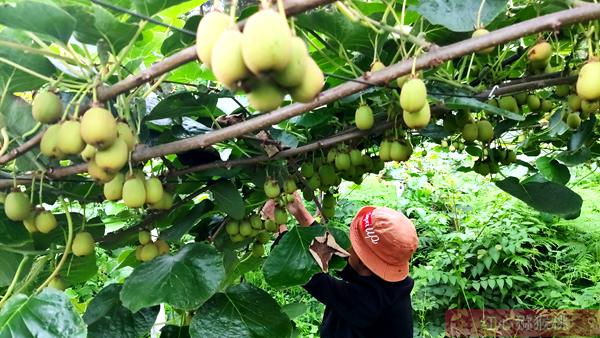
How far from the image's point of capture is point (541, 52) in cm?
101

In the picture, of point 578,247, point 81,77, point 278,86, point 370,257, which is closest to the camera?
point 278,86

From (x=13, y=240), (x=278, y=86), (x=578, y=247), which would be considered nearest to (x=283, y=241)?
(x=13, y=240)

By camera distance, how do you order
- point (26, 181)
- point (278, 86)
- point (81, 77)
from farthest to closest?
point (26, 181), point (81, 77), point (278, 86)

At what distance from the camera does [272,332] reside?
1298mm

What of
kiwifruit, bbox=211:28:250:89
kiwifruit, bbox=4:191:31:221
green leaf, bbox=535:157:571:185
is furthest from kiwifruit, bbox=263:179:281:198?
green leaf, bbox=535:157:571:185

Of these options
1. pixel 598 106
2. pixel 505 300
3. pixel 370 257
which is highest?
pixel 598 106

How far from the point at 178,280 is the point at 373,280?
96 cm

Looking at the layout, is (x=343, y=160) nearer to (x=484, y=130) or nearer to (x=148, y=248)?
(x=484, y=130)

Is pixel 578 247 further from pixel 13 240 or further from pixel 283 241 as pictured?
pixel 13 240

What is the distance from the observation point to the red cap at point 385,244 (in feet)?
6.21

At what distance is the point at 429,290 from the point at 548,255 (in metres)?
0.83

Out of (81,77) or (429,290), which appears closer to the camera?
(81,77)

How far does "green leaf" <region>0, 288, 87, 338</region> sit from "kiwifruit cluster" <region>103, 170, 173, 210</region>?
0.19 meters

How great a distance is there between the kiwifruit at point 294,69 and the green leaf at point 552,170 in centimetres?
165
